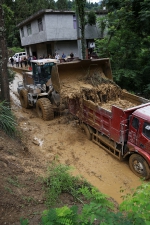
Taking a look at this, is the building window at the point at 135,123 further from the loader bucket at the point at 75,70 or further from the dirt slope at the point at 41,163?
the loader bucket at the point at 75,70

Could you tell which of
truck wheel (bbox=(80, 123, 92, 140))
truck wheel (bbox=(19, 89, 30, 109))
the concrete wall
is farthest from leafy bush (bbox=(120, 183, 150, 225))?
the concrete wall

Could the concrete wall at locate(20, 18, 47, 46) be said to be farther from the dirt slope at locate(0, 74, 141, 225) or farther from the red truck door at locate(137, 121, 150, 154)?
the red truck door at locate(137, 121, 150, 154)

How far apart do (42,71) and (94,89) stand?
3651 millimetres

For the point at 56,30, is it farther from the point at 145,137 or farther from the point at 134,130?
the point at 145,137

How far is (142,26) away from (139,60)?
1936 millimetres

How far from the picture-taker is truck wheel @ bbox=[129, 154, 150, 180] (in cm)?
512

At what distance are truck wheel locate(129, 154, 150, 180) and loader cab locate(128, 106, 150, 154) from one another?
0.31 meters

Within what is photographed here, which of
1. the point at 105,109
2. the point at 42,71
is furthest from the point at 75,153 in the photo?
the point at 42,71

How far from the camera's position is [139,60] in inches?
418

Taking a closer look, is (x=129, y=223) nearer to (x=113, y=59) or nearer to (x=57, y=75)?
(x=57, y=75)

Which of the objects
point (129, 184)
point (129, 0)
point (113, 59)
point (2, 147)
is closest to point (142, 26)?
point (129, 0)

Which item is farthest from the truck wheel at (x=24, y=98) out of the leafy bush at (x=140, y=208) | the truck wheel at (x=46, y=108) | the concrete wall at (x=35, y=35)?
the concrete wall at (x=35, y=35)

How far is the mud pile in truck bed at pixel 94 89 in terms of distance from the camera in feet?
22.0

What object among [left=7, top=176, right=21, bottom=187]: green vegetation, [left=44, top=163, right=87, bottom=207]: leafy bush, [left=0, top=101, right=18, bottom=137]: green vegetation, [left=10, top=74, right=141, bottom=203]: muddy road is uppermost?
[left=0, top=101, right=18, bottom=137]: green vegetation
